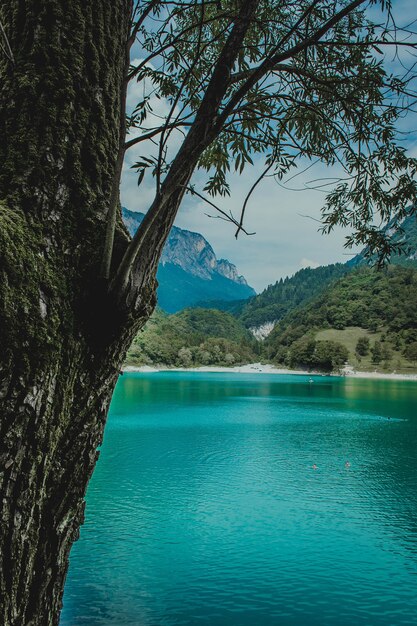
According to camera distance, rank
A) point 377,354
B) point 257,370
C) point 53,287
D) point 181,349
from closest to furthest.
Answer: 1. point 53,287
2. point 377,354
3. point 257,370
4. point 181,349

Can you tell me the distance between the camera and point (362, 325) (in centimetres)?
11362

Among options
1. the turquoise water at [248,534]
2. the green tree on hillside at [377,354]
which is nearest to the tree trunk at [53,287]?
the turquoise water at [248,534]

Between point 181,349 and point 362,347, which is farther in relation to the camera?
point 181,349

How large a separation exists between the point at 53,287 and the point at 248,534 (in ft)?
39.6

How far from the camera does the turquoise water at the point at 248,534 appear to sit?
8352 mm

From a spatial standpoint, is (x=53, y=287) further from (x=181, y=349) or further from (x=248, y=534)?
(x=181, y=349)

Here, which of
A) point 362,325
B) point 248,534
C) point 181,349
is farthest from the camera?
point 181,349

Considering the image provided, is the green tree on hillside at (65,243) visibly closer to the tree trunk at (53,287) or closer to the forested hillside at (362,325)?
the tree trunk at (53,287)

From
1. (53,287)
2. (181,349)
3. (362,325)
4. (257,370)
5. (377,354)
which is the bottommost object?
(257,370)

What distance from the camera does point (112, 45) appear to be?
1.69 m

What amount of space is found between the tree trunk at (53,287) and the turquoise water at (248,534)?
781 cm

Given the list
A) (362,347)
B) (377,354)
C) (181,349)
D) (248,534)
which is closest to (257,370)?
(181,349)

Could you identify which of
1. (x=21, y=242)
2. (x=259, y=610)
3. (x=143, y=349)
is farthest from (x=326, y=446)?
(x=143, y=349)

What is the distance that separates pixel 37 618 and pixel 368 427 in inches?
1194
